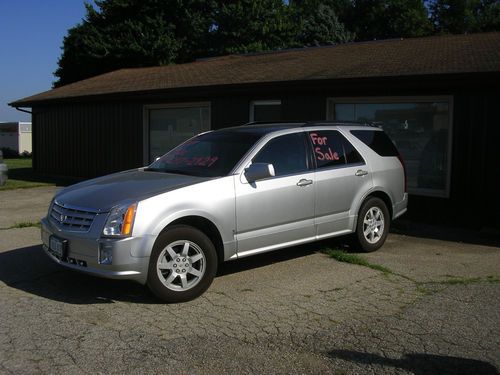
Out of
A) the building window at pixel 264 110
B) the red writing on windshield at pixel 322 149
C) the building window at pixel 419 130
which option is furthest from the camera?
the building window at pixel 264 110


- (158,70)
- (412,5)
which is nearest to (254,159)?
(158,70)

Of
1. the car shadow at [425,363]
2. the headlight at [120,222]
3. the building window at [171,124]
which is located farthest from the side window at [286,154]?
the building window at [171,124]

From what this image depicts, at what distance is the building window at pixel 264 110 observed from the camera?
12.2m

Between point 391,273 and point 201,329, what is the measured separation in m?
2.76

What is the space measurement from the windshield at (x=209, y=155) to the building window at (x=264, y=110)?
5249mm

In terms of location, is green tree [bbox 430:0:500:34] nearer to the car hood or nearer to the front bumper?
the car hood

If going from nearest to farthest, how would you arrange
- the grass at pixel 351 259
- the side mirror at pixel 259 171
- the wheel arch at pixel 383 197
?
the side mirror at pixel 259 171, the grass at pixel 351 259, the wheel arch at pixel 383 197

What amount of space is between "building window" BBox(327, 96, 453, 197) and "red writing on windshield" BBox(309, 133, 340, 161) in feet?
11.9

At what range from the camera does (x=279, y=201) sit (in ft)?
20.5

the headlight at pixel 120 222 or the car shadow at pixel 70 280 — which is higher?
the headlight at pixel 120 222

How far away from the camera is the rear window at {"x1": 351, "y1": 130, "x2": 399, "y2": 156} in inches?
304

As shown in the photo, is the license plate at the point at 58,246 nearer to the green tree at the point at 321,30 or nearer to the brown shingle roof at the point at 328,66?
the brown shingle roof at the point at 328,66

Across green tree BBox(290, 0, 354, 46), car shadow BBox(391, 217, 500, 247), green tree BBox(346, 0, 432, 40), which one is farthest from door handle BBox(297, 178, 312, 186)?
green tree BBox(346, 0, 432, 40)

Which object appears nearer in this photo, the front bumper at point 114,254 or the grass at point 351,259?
the front bumper at point 114,254
